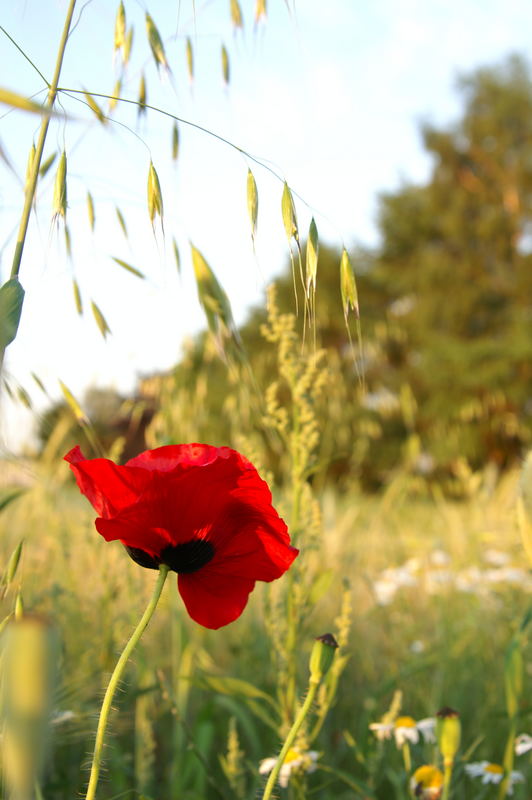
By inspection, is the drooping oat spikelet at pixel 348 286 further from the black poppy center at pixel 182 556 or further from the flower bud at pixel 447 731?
the flower bud at pixel 447 731

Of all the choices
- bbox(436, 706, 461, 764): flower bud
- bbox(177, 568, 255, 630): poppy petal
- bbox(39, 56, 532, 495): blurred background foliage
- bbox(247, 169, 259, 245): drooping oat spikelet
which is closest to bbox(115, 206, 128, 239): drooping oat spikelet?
bbox(247, 169, 259, 245): drooping oat spikelet

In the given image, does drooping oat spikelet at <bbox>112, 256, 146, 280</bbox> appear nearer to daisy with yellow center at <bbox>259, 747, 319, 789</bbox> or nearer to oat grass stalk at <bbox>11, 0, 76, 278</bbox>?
oat grass stalk at <bbox>11, 0, 76, 278</bbox>

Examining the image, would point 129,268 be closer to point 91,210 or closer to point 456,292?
point 91,210

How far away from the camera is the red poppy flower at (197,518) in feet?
1.45

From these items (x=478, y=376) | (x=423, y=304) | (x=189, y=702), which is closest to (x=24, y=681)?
(x=189, y=702)

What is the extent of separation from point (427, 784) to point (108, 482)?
1.56 ft

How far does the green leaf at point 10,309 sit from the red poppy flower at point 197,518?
0.09m

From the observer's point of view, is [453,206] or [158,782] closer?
[158,782]

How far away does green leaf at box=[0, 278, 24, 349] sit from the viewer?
380 mm

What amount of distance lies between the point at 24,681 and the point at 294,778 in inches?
21.1

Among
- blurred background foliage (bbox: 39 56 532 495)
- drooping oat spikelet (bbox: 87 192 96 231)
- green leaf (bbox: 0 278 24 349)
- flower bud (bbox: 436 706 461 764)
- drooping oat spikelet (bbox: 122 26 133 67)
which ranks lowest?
flower bud (bbox: 436 706 461 764)

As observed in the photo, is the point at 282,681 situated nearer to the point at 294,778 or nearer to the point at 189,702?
the point at 294,778

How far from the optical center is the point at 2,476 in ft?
3.22

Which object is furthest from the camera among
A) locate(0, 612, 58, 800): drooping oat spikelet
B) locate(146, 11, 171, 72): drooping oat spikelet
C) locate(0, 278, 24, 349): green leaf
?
locate(146, 11, 171, 72): drooping oat spikelet
